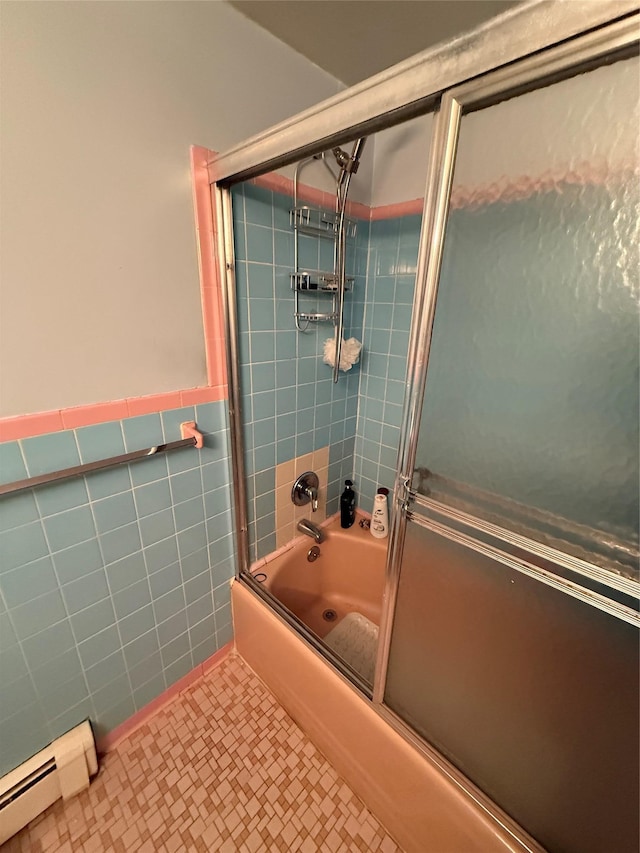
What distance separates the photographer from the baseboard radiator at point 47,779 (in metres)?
0.91

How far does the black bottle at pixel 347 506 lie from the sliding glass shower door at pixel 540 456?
0.96m

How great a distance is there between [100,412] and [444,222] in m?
0.90

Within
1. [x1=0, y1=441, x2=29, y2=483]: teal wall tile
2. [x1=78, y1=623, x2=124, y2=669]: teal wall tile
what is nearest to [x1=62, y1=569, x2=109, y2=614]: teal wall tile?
[x1=78, y1=623, x2=124, y2=669]: teal wall tile

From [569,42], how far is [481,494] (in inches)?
25.8

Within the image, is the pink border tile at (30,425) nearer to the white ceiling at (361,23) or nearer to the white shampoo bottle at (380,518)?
the white ceiling at (361,23)

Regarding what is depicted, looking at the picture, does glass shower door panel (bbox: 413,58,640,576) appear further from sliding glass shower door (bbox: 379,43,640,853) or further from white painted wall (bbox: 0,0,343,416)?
white painted wall (bbox: 0,0,343,416)

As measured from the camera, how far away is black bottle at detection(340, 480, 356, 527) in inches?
69.1

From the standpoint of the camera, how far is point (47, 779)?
0.96 m

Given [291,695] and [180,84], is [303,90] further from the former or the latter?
[291,695]

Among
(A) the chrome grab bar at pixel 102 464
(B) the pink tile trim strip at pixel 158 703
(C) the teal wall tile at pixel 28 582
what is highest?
(A) the chrome grab bar at pixel 102 464

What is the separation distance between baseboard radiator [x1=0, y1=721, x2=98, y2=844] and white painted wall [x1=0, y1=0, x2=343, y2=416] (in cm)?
98

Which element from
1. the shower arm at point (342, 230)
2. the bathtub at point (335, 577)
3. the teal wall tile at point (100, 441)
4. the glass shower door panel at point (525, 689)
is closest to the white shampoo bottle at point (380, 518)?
the bathtub at point (335, 577)

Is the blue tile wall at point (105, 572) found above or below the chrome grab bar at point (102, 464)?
below

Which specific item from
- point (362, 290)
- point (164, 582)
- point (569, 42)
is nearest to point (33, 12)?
point (569, 42)
